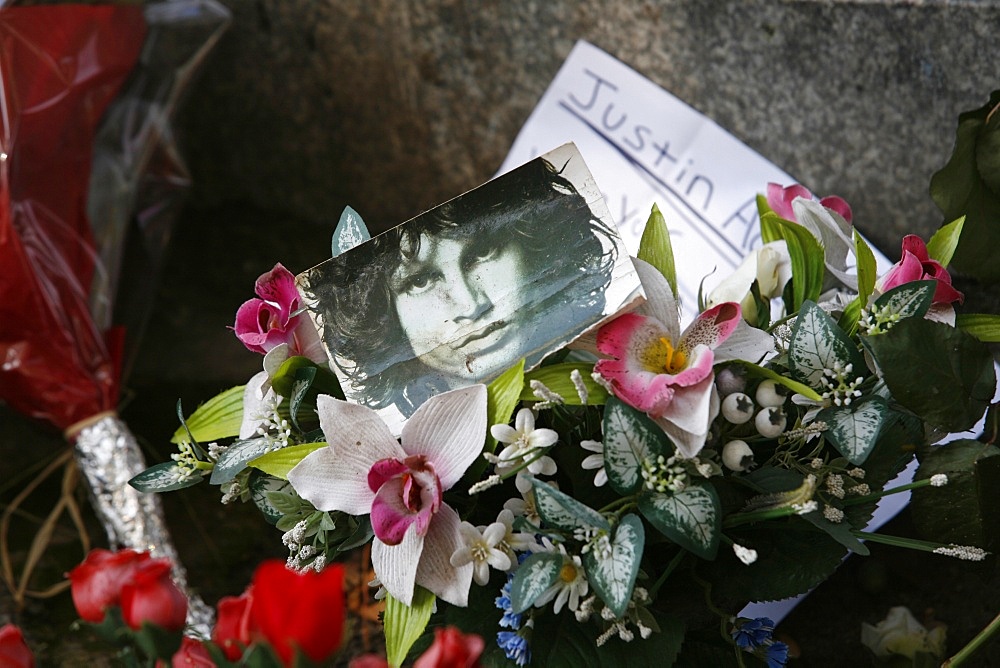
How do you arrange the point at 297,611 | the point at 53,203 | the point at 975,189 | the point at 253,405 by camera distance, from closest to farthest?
the point at 297,611 → the point at 253,405 → the point at 975,189 → the point at 53,203

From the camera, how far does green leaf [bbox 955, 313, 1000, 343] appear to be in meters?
0.44

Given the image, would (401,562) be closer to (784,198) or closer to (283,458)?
(283,458)

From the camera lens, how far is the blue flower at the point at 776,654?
43 cm

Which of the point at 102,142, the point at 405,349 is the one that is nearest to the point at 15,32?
the point at 102,142

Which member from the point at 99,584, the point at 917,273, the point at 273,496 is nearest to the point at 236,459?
the point at 273,496

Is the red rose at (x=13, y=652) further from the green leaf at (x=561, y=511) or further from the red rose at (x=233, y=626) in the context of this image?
the green leaf at (x=561, y=511)

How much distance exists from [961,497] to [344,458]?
0.95 feet

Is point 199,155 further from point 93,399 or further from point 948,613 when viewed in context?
point 948,613

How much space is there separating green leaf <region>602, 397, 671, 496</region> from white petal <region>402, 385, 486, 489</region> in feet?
0.18

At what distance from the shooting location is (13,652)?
0.30 metres

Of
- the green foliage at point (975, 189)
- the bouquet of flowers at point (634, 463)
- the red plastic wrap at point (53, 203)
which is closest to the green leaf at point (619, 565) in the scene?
the bouquet of flowers at point (634, 463)

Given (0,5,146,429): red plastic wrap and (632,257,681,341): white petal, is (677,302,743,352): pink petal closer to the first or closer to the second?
(632,257,681,341): white petal

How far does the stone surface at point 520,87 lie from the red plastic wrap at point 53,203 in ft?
0.80

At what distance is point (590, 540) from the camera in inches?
14.7
